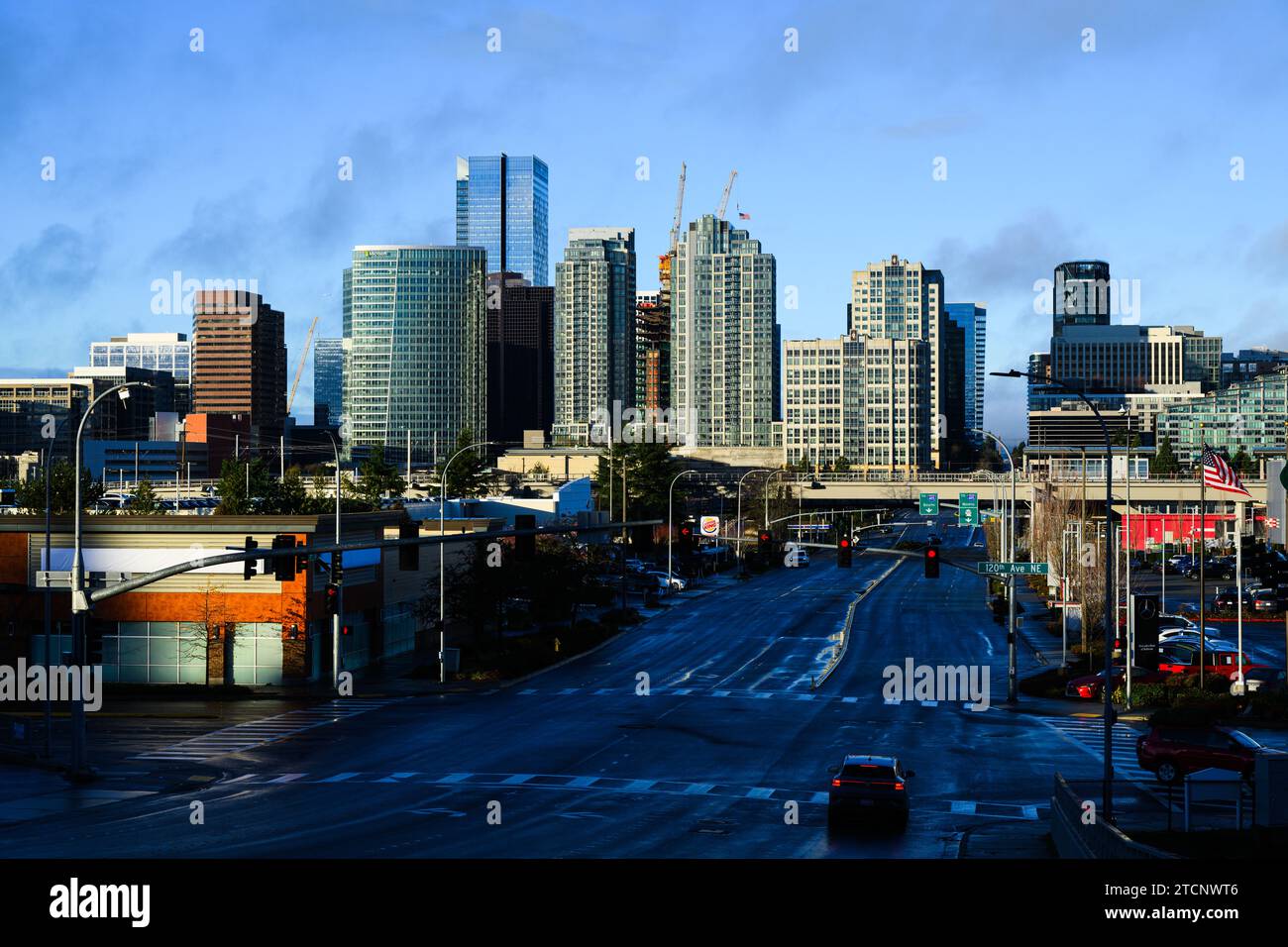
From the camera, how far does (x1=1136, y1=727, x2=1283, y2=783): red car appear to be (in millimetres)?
33312

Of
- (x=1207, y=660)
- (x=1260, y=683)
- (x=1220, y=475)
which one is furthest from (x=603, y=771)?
(x=1207, y=660)

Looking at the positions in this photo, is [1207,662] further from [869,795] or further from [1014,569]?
[869,795]

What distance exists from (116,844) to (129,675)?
32.2 metres

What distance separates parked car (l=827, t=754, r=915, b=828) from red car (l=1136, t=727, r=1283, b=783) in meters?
7.96

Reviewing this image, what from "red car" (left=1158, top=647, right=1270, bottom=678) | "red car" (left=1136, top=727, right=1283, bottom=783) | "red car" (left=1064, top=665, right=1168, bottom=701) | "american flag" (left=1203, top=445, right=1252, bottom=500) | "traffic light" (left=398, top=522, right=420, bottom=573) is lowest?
"red car" (left=1064, top=665, right=1168, bottom=701)

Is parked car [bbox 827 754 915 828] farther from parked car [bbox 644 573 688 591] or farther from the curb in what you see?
parked car [bbox 644 573 688 591]

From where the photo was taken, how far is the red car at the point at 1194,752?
3331 centimetres

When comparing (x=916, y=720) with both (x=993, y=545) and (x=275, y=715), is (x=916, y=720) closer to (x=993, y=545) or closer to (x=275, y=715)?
(x=275, y=715)

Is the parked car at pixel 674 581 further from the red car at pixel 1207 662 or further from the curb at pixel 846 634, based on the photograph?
the red car at pixel 1207 662

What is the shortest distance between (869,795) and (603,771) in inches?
360

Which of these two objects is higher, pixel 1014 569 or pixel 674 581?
pixel 1014 569

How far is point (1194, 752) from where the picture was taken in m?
33.7

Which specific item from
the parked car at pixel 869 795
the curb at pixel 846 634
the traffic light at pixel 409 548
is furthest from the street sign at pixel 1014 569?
the parked car at pixel 869 795

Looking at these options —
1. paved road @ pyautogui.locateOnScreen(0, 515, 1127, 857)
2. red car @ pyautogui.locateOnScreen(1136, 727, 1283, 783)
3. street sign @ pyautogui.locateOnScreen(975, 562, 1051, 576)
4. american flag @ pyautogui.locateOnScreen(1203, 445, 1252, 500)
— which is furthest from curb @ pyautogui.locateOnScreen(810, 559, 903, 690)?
red car @ pyautogui.locateOnScreen(1136, 727, 1283, 783)
